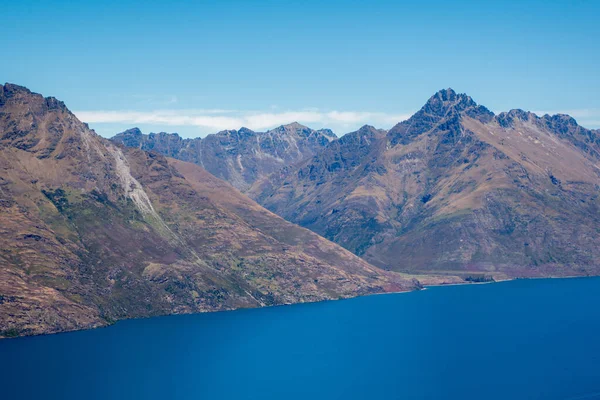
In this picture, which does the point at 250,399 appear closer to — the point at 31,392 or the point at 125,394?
the point at 125,394

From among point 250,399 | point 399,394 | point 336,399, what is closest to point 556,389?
point 399,394

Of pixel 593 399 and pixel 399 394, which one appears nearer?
pixel 593 399

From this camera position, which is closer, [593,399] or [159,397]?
[593,399]

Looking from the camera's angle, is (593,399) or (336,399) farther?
(336,399)

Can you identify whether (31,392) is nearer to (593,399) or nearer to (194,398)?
(194,398)

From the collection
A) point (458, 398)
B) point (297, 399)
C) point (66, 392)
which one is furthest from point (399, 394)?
point (66, 392)

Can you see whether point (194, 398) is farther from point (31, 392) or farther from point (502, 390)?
point (502, 390)

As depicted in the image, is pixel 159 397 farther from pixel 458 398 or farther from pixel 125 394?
pixel 458 398

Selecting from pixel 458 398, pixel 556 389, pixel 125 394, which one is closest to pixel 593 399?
pixel 556 389
